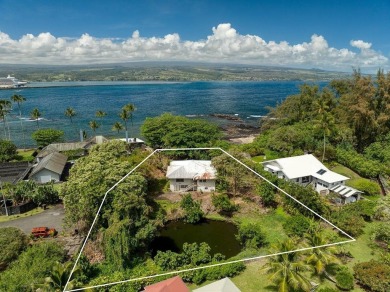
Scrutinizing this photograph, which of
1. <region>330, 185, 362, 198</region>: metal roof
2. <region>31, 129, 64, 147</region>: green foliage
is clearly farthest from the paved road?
<region>330, 185, 362, 198</region>: metal roof

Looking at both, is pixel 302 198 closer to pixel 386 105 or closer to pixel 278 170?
pixel 278 170

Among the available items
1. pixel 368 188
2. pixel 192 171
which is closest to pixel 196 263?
pixel 192 171

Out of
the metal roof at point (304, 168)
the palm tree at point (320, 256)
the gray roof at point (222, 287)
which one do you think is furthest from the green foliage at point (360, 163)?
the gray roof at point (222, 287)

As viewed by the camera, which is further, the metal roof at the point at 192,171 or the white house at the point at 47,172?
the white house at the point at 47,172

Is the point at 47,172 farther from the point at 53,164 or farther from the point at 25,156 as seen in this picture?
the point at 25,156

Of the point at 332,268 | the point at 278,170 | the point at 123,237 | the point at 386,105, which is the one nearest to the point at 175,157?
the point at 278,170

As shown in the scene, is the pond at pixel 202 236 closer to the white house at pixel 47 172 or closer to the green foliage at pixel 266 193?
the green foliage at pixel 266 193
